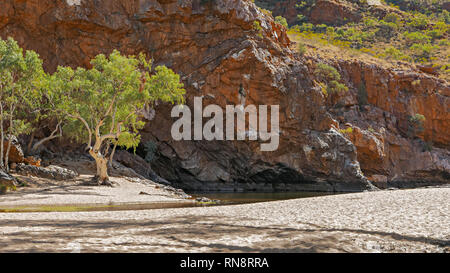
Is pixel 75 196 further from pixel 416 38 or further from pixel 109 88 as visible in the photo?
pixel 416 38

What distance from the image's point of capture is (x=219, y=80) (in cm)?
4997

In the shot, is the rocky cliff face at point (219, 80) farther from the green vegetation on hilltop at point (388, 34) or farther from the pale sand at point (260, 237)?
the pale sand at point (260, 237)

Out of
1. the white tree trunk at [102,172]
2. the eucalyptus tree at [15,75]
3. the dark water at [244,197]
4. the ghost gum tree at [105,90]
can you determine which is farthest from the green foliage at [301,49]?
the white tree trunk at [102,172]

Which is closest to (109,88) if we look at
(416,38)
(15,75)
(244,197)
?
(15,75)

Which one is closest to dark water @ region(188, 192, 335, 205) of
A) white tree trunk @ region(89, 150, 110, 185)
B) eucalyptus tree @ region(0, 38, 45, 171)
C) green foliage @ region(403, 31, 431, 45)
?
white tree trunk @ region(89, 150, 110, 185)

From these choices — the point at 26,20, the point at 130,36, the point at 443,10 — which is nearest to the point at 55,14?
the point at 26,20

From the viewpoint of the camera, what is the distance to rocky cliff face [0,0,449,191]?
48.2m

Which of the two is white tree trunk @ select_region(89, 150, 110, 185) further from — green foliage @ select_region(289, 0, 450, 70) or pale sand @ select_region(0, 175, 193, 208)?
green foliage @ select_region(289, 0, 450, 70)

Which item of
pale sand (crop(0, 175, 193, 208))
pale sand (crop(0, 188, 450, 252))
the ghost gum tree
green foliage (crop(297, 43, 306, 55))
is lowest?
pale sand (crop(0, 175, 193, 208))

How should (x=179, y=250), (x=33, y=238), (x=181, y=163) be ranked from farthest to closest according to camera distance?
(x=181, y=163), (x=33, y=238), (x=179, y=250)

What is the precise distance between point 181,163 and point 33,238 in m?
41.3
